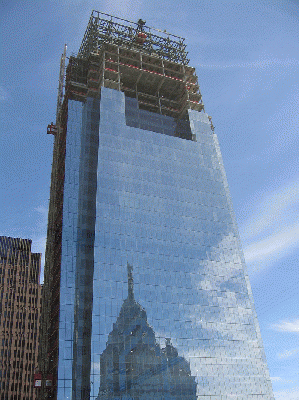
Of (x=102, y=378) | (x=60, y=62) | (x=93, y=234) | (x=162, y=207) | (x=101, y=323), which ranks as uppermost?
(x=60, y=62)

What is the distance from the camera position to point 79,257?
102000 mm

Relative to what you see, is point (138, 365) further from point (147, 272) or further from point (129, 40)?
point (129, 40)

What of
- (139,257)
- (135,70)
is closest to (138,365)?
(139,257)

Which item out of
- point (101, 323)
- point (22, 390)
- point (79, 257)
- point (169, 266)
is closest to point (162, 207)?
point (169, 266)

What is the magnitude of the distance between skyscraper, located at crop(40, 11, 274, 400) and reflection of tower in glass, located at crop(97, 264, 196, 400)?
24 centimetres

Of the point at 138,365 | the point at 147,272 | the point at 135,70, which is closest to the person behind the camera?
the point at 138,365

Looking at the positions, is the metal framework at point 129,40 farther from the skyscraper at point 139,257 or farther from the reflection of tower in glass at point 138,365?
the reflection of tower in glass at point 138,365

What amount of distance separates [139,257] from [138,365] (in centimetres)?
2724

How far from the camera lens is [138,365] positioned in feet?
291

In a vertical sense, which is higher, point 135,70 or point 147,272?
point 135,70

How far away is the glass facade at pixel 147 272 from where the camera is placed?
8894 cm

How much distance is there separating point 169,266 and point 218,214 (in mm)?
28804

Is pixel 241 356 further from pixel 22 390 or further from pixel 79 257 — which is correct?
pixel 22 390

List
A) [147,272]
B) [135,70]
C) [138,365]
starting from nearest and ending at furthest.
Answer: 1. [138,365]
2. [147,272]
3. [135,70]
